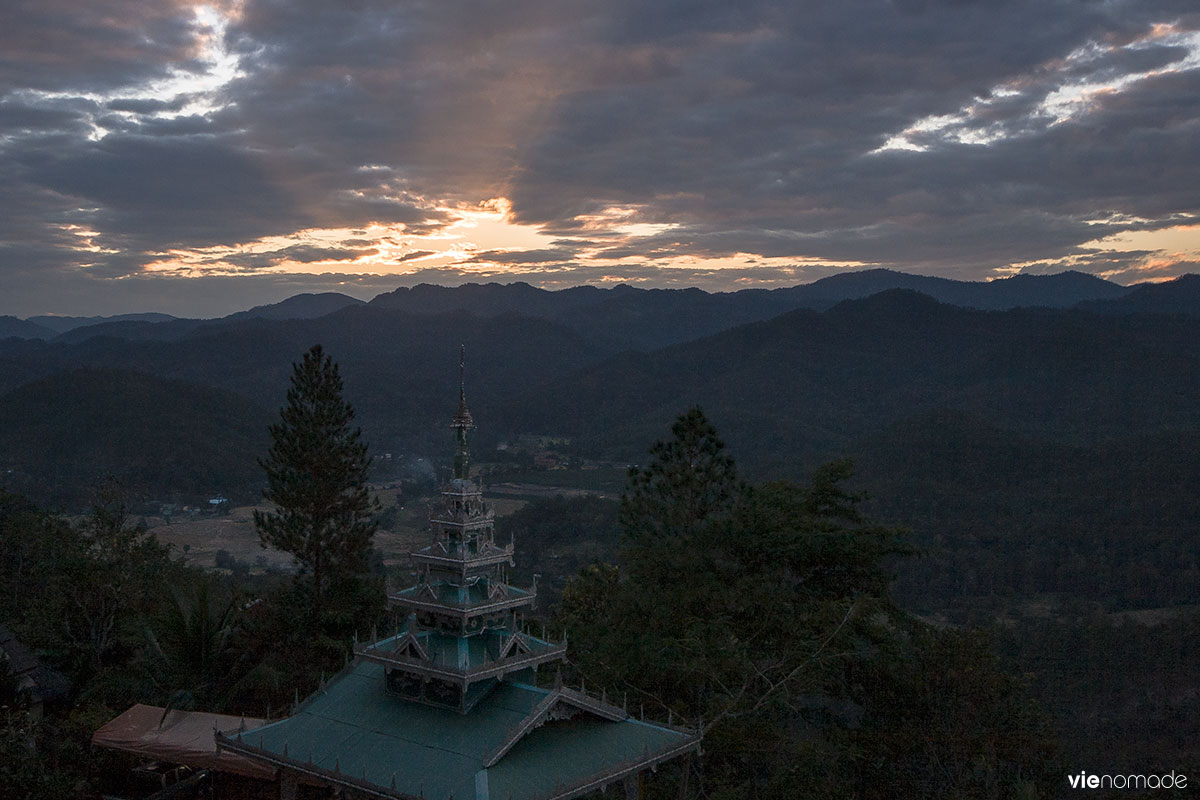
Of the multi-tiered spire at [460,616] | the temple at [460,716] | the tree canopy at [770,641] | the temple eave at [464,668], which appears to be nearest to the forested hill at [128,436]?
the tree canopy at [770,641]

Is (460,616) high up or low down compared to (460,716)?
up

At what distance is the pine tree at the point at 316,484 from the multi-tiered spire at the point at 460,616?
43.2 feet

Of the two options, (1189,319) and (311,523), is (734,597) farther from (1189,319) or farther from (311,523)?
(1189,319)

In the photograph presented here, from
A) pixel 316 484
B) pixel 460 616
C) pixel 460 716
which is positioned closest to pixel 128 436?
pixel 316 484

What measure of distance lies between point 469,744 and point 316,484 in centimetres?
1594

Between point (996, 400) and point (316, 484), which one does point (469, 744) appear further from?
point (996, 400)

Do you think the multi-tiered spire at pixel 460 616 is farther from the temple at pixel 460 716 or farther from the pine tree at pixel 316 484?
the pine tree at pixel 316 484

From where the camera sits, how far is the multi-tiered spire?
47.9 feet

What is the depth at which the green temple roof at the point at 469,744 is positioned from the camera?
13.2 m

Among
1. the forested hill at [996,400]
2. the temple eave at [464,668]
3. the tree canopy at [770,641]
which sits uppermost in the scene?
the temple eave at [464,668]

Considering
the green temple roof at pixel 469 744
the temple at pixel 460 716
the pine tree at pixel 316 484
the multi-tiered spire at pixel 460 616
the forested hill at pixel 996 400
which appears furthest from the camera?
the forested hill at pixel 996 400

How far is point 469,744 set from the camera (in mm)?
13695

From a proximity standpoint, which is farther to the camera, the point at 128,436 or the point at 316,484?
the point at 128,436

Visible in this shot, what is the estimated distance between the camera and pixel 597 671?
21.6 meters
